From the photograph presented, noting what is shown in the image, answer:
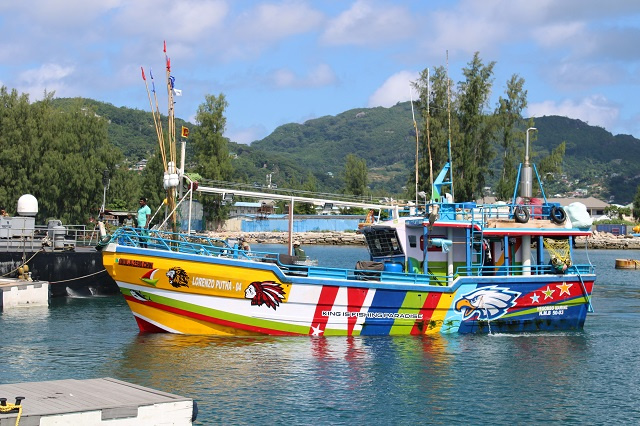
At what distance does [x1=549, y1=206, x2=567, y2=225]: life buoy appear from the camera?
2695cm

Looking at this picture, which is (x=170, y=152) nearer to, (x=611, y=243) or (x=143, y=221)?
(x=143, y=221)

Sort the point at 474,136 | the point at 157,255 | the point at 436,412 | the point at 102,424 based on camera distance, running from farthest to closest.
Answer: the point at 474,136 < the point at 157,255 < the point at 436,412 < the point at 102,424

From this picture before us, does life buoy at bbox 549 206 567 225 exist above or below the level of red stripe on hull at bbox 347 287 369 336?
above

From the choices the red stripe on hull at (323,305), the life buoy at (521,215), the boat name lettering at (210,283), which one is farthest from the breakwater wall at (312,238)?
the boat name lettering at (210,283)

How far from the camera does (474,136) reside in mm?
72500

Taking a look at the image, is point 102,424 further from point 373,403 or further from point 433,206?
point 433,206

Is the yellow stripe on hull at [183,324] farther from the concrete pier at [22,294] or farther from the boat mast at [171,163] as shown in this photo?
the concrete pier at [22,294]

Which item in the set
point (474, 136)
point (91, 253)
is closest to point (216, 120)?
point (474, 136)

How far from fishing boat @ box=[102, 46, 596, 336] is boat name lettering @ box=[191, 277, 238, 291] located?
28mm

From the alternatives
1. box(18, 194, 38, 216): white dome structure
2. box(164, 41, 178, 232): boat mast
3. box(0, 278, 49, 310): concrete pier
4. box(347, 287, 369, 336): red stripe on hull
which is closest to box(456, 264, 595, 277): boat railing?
box(347, 287, 369, 336): red stripe on hull

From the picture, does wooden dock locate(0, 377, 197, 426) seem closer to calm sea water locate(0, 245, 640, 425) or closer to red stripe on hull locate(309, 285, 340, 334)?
calm sea water locate(0, 245, 640, 425)

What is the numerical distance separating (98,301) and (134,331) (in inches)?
402

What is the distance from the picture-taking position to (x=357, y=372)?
20547 millimetres

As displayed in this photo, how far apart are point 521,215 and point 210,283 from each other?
10.2 m
